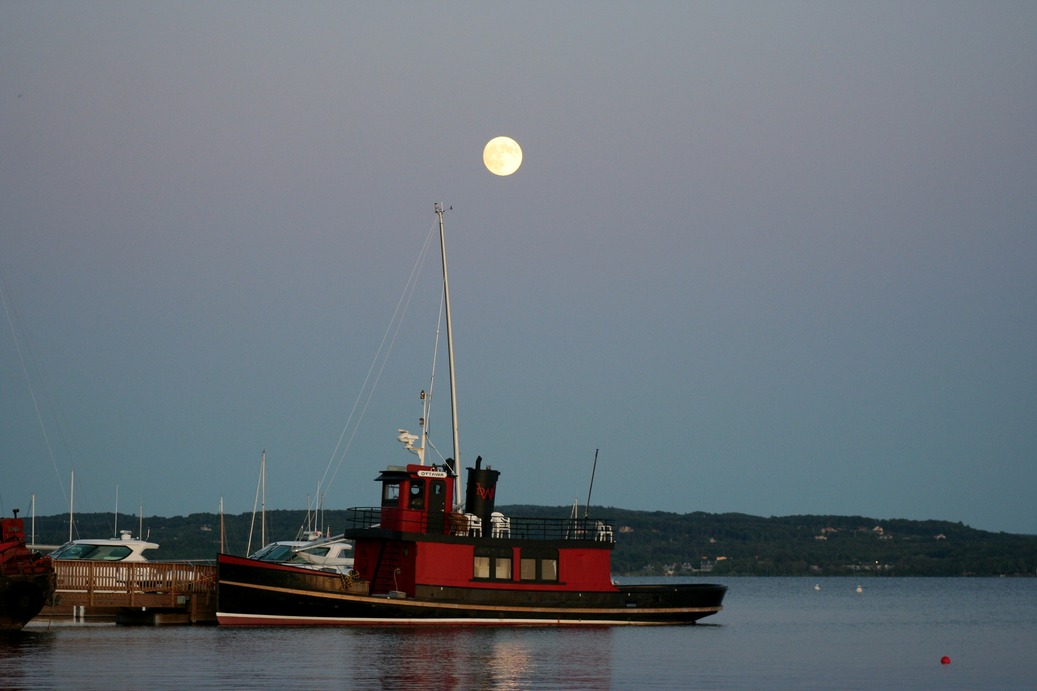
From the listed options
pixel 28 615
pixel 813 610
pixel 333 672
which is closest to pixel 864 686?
pixel 333 672

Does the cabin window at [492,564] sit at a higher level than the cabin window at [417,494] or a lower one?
lower

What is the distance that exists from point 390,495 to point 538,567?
463cm

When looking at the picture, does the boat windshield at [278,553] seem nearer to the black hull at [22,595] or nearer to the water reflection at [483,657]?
the water reflection at [483,657]

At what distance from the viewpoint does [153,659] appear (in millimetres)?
28422

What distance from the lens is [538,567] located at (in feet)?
133

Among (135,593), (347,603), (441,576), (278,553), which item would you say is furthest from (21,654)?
(278,553)

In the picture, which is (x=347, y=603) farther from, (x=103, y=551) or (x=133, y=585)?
(x=103, y=551)

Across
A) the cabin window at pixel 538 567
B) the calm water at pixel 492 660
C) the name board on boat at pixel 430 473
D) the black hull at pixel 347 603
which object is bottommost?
the calm water at pixel 492 660

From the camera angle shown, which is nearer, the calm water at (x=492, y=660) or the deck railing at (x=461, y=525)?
the calm water at (x=492, y=660)

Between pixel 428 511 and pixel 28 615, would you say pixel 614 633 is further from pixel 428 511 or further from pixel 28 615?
pixel 28 615

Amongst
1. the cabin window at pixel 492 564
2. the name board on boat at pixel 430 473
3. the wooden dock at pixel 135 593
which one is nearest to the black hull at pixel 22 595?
the wooden dock at pixel 135 593

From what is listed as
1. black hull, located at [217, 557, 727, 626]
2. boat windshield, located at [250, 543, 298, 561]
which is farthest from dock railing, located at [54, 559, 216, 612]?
boat windshield, located at [250, 543, 298, 561]

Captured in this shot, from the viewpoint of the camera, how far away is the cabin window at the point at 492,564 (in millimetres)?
39844

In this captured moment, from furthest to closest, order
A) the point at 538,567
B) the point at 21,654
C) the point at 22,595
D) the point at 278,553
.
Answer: the point at 278,553
the point at 538,567
the point at 22,595
the point at 21,654
